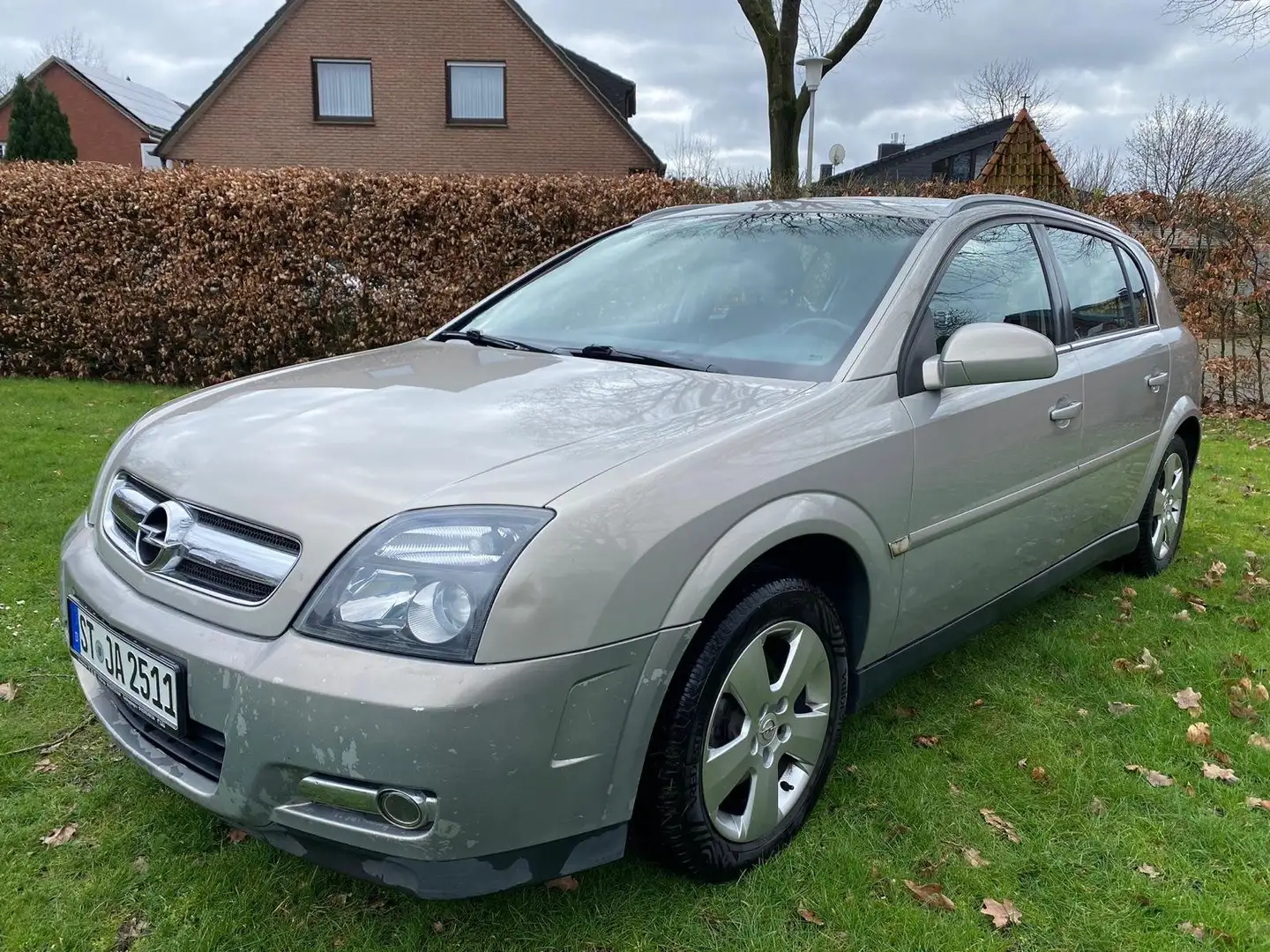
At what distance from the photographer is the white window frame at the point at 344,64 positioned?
22.0 metres

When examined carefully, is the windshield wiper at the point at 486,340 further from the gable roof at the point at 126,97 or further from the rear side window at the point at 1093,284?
the gable roof at the point at 126,97

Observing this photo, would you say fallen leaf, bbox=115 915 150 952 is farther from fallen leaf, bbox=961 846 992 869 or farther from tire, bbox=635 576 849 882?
fallen leaf, bbox=961 846 992 869

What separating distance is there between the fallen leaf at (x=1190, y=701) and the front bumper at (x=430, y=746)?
7.43 ft

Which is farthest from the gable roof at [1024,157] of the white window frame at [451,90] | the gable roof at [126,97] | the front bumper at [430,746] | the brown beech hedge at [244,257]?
the gable roof at [126,97]

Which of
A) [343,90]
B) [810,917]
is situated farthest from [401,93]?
[810,917]

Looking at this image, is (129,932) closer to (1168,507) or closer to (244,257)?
(1168,507)

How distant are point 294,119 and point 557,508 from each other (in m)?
23.4

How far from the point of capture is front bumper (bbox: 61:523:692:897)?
5.32 feet

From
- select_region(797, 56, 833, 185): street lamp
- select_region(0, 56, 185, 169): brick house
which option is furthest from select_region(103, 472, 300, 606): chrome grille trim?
select_region(0, 56, 185, 169): brick house

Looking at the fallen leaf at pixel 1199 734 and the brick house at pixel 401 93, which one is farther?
the brick house at pixel 401 93

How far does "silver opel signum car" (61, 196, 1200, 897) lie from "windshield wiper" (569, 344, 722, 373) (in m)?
0.02

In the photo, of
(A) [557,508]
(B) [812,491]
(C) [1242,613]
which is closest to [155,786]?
(A) [557,508]

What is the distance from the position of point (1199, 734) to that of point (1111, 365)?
4.42 feet

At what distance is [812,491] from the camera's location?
218cm
